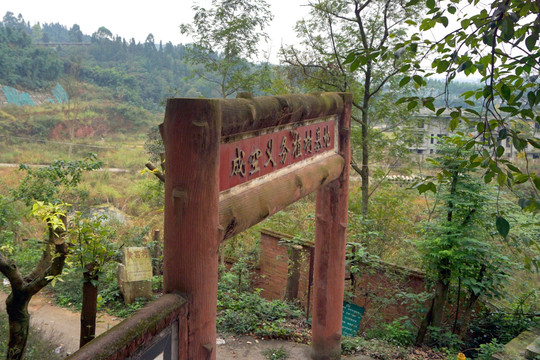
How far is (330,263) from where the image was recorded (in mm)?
4031

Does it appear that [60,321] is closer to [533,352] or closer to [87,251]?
[87,251]

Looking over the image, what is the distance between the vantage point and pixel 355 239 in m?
7.69

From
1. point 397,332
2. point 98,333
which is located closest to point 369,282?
point 397,332

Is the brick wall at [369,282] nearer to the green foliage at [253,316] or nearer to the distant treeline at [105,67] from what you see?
the green foliage at [253,316]

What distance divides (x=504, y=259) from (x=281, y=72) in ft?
22.3

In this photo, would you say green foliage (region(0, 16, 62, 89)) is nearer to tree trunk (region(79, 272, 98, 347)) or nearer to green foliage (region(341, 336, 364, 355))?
tree trunk (region(79, 272, 98, 347))

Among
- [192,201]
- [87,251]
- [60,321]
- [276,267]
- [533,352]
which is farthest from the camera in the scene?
[276,267]

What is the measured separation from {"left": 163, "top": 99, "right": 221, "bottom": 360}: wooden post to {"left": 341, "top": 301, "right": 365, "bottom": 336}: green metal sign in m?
4.07

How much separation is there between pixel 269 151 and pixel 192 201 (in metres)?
0.83

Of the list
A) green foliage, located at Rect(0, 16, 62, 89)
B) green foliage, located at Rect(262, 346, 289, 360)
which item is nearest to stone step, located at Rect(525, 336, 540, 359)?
green foliage, located at Rect(262, 346, 289, 360)

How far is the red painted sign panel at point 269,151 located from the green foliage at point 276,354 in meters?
2.17

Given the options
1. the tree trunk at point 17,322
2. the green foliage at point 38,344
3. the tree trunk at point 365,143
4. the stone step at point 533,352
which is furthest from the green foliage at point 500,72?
the tree trunk at point 365,143

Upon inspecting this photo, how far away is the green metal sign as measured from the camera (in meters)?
5.61

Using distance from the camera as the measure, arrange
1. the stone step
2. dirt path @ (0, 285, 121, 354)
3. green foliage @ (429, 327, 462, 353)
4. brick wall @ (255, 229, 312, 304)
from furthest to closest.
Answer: brick wall @ (255, 229, 312, 304)
dirt path @ (0, 285, 121, 354)
green foliage @ (429, 327, 462, 353)
the stone step
